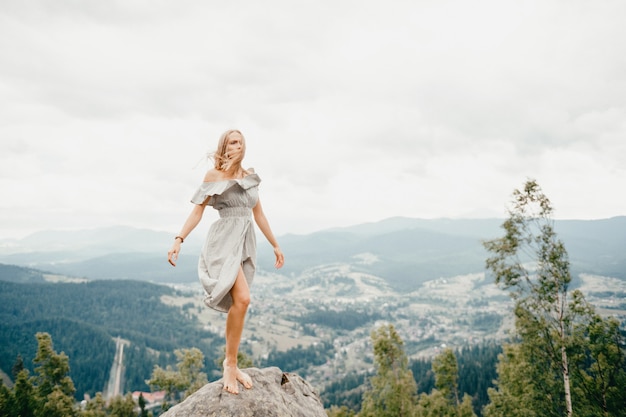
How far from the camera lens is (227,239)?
6.62m

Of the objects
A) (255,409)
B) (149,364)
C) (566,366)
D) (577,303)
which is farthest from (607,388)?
(149,364)

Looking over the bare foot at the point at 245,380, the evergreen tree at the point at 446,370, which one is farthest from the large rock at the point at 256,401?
the evergreen tree at the point at 446,370

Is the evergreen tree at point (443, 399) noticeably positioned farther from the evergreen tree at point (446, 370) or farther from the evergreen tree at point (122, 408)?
the evergreen tree at point (122, 408)

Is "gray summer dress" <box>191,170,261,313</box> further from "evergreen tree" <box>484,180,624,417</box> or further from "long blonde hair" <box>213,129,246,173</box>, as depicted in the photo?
"evergreen tree" <box>484,180,624,417</box>

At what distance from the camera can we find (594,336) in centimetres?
1700

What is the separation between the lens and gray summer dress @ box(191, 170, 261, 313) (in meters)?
6.24

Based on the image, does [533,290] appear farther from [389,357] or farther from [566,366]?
[389,357]

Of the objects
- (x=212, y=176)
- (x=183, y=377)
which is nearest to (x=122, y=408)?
(x=183, y=377)

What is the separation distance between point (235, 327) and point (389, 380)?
2178cm

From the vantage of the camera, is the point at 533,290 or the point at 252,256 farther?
the point at 533,290

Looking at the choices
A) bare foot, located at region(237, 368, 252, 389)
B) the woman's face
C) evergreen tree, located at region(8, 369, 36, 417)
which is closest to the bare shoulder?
the woman's face

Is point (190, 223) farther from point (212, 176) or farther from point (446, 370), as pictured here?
point (446, 370)

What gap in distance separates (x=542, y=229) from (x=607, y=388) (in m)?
7.94

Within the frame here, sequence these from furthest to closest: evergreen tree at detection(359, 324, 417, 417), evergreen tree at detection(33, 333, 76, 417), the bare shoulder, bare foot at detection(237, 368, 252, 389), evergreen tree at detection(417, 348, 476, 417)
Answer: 1. evergreen tree at detection(417, 348, 476, 417)
2. evergreen tree at detection(33, 333, 76, 417)
3. evergreen tree at detection(359, 324, 417, 417)
4. bare foot at detection(237, 368, 252, 389)
5. the bare shoulder
